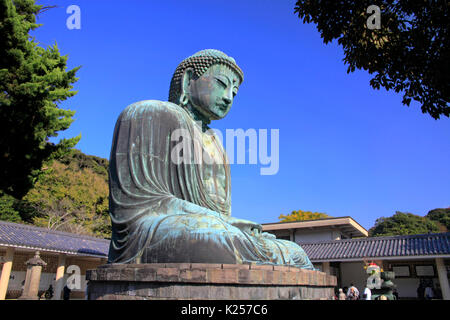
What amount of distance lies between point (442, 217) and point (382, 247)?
23.0 metres

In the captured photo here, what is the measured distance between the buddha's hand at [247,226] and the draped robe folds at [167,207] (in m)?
0.01

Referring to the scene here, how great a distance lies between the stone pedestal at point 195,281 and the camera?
2494 mm

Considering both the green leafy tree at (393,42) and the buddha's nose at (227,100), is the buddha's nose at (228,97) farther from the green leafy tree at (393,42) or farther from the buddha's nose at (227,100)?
the green leafy tree at (393,42)

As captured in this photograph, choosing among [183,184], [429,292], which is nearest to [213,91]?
[183,184]

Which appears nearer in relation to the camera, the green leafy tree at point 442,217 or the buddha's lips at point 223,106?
the buddha's lips at point 223,106

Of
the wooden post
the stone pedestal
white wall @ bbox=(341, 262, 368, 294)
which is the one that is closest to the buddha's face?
the stone pedestal

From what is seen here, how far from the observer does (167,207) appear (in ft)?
11.2

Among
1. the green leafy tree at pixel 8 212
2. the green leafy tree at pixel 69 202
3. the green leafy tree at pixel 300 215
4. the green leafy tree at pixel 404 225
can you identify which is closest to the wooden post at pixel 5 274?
the green leafy tree at pixel 69 202

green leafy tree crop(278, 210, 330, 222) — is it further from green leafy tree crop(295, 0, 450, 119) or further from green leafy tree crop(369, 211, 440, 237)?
green leafy tree crop(295, 0, 450, 119)

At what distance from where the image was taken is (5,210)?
21609 millimetres
